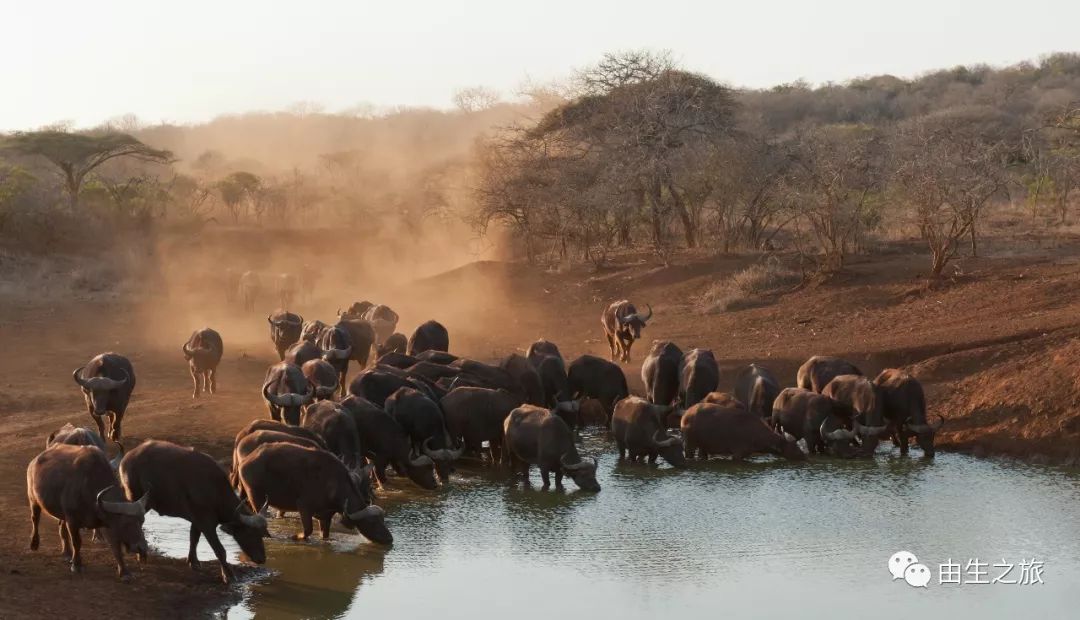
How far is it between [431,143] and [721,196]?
61.6m

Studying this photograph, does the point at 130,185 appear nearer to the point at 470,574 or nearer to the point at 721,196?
the point at 721,196

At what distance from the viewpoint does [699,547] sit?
13.5m

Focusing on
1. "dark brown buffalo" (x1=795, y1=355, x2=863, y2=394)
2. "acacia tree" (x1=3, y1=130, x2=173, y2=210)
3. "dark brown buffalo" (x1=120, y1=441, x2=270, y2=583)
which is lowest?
"dark brown buffalo" (x1=795, y1=355, x2=863, y2=394)

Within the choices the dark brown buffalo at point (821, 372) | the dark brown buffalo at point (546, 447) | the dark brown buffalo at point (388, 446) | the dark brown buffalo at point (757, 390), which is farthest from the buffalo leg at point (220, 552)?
the dark brown buffalo at point (821, 372)

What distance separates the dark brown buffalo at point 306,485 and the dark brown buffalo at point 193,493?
0.69 m

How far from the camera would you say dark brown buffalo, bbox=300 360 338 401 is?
18812 millimetres

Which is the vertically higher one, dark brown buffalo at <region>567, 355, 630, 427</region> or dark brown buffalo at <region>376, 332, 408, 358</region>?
dark brown buffalo at <region>376, 332, 408, 358</region>

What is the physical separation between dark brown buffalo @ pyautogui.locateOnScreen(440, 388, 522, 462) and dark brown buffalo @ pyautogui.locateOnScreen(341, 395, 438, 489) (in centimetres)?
146

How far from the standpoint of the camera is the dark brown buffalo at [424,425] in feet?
54.5

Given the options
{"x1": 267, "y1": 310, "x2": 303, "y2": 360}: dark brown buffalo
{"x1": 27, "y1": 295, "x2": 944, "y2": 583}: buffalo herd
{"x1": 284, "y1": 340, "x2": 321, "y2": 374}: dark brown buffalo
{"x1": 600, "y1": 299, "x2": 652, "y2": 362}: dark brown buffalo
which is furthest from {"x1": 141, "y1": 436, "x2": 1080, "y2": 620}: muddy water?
{"x1": 267, "y1": 310, "x2": 303, "y2": 360}: dark brown buffalo

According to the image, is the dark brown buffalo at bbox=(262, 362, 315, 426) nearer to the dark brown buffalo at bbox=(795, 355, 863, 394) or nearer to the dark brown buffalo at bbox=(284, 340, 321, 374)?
the dark brown buffalo at bbox=(284, 340, 321, 374)

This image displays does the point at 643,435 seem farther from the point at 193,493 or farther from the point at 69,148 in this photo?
the point at 69,148

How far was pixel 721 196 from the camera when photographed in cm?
3731

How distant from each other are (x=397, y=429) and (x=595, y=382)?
5.23 m
